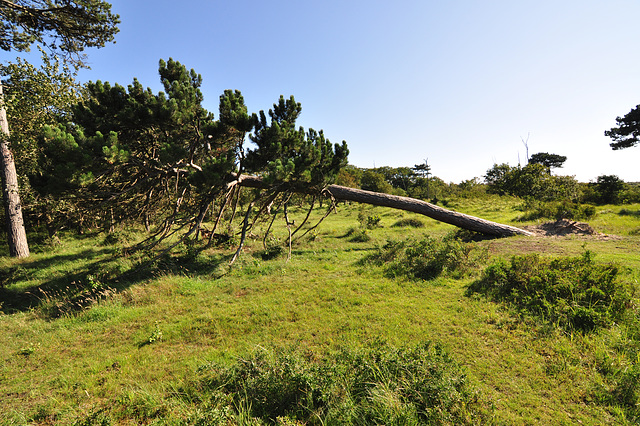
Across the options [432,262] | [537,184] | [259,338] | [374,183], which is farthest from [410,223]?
[537,184]

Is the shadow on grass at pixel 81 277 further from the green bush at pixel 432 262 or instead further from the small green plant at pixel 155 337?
the green bush at pixel 432 262

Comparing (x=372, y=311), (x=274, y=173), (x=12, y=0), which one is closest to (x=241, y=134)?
(x=274, y=173)

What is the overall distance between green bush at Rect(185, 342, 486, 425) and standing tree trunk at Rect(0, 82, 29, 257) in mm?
14143

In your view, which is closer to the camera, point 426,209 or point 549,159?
point 426,209

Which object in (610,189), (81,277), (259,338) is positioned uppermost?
(610,189)

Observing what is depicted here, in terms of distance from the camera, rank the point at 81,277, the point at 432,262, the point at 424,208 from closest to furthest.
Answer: the point at 432,262 < the point at 81,277 < the point at 424,208

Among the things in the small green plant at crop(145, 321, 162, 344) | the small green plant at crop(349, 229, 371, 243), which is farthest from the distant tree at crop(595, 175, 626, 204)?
the small green plant at crop(145, 321, 162, 344)

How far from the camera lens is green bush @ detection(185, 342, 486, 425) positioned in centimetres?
297

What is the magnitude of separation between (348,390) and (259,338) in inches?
95.9

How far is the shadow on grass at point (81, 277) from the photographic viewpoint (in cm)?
730

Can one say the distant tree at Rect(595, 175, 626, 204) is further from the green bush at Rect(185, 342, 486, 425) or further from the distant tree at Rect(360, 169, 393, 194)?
the green bush at Rect(185, 342, 486, 425)

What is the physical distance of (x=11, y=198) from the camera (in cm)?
1116

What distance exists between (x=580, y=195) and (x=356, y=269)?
35.6 m

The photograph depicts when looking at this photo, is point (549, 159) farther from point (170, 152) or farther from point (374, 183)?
point (170, 152)
